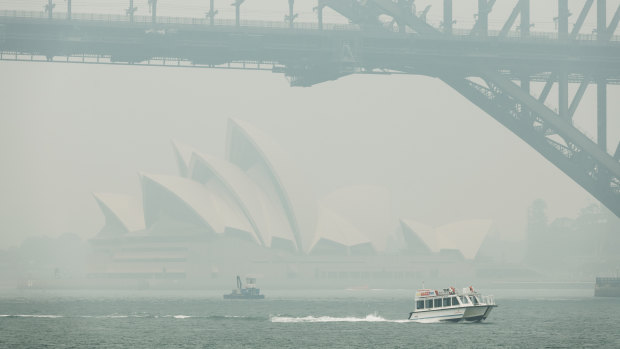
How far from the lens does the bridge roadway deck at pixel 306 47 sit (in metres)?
74.8

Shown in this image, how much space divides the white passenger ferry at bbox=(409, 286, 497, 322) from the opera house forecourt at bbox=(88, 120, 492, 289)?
98.2 meters

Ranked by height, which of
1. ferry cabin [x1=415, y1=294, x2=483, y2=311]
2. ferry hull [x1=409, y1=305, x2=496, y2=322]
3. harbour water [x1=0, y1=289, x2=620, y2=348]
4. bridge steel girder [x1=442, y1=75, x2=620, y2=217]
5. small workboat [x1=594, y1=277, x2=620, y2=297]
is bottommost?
harbour water [x1=0, y1=289, x2=620, y2=348]

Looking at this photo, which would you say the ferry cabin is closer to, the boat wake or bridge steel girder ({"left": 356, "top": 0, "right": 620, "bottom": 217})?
the boat wake

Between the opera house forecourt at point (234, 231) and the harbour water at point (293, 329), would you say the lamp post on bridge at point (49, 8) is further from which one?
the opera house forecourt at point (234, 231)

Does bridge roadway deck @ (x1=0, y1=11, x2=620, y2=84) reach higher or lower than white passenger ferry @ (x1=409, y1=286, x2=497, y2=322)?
higher

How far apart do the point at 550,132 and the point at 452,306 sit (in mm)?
15899

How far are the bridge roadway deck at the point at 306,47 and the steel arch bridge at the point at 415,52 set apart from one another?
2.6 inches

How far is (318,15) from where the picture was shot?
79.3 m

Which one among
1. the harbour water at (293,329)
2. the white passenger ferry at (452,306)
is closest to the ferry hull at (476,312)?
the white passenger ferry at (452,306)

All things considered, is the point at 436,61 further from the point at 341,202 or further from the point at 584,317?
the point at 341,202

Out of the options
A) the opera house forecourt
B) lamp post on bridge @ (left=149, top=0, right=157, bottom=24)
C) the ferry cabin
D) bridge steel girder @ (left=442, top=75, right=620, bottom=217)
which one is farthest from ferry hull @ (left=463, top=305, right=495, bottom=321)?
the opera house forecourt

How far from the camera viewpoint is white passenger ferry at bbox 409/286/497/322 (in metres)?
65.6

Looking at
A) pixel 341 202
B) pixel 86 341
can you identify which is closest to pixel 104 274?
pixel 341 202

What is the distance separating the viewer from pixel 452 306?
6569 centimetres
